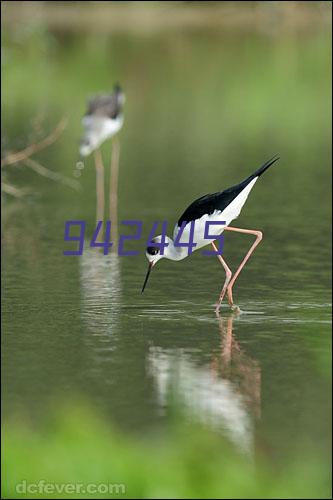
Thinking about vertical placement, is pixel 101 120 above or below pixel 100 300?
above

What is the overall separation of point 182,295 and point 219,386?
2057mm

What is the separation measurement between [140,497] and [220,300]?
2.80 meters

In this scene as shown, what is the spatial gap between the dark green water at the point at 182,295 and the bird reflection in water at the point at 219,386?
0.03 feet

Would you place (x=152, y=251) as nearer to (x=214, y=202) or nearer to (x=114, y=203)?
(x=214, y=202)

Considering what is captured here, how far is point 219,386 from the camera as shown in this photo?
19.5 feet

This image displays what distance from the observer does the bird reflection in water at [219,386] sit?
543 cm

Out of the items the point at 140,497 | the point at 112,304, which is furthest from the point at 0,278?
the point at 140,497

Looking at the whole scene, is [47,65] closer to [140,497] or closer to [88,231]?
[88,231]

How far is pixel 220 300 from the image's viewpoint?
7199 mm

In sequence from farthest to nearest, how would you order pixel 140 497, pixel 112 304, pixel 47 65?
pixel 47 65
pixel 112 304
pixel 140 497

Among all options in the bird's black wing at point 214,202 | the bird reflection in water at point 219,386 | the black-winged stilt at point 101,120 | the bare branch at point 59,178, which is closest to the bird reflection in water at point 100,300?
the bird reflection in water at point 219,386

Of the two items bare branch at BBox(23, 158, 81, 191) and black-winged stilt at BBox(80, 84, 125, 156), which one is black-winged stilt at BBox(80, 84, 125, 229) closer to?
black-winged stilt at BBox(80, 84, 125, 156)

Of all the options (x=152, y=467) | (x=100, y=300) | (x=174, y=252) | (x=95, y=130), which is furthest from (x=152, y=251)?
(x=95, y=130)

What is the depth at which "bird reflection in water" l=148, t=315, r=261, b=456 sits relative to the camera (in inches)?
214
